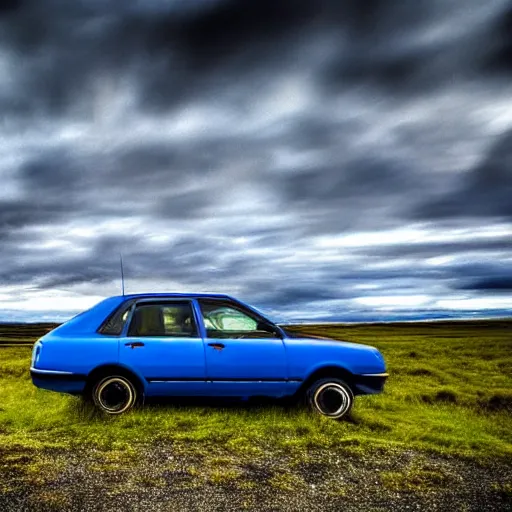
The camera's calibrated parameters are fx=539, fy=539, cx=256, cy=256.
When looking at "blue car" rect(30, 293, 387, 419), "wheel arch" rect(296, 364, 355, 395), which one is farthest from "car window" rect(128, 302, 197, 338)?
"wheel arch" rect(296, 364, 355, 395)

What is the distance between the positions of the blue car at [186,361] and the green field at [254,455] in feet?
1.07

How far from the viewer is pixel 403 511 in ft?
13.5

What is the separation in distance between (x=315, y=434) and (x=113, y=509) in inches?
118

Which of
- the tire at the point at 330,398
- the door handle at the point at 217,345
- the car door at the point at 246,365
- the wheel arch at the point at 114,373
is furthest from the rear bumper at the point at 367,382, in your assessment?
the wheel arch at the point at 114,373

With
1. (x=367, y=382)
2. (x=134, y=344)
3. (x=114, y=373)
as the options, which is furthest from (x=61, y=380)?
(x=367, y=382)

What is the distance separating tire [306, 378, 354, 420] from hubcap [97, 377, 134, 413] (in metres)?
2.44

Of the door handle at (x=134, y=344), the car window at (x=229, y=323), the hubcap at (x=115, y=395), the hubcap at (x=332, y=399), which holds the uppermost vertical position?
the car window at (x=229, y=323)

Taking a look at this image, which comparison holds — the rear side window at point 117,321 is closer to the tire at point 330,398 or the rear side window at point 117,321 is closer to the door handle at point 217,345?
the door handle at point 217,345

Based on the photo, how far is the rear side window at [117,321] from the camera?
7.43 meters

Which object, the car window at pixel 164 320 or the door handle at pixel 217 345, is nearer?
the door handle at pixel 217 345

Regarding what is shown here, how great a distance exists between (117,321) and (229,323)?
157 centimetres

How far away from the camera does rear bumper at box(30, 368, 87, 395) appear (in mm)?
7094

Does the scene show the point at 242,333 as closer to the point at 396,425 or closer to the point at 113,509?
the point at 396,425

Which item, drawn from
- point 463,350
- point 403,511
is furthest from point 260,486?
point 463,350
